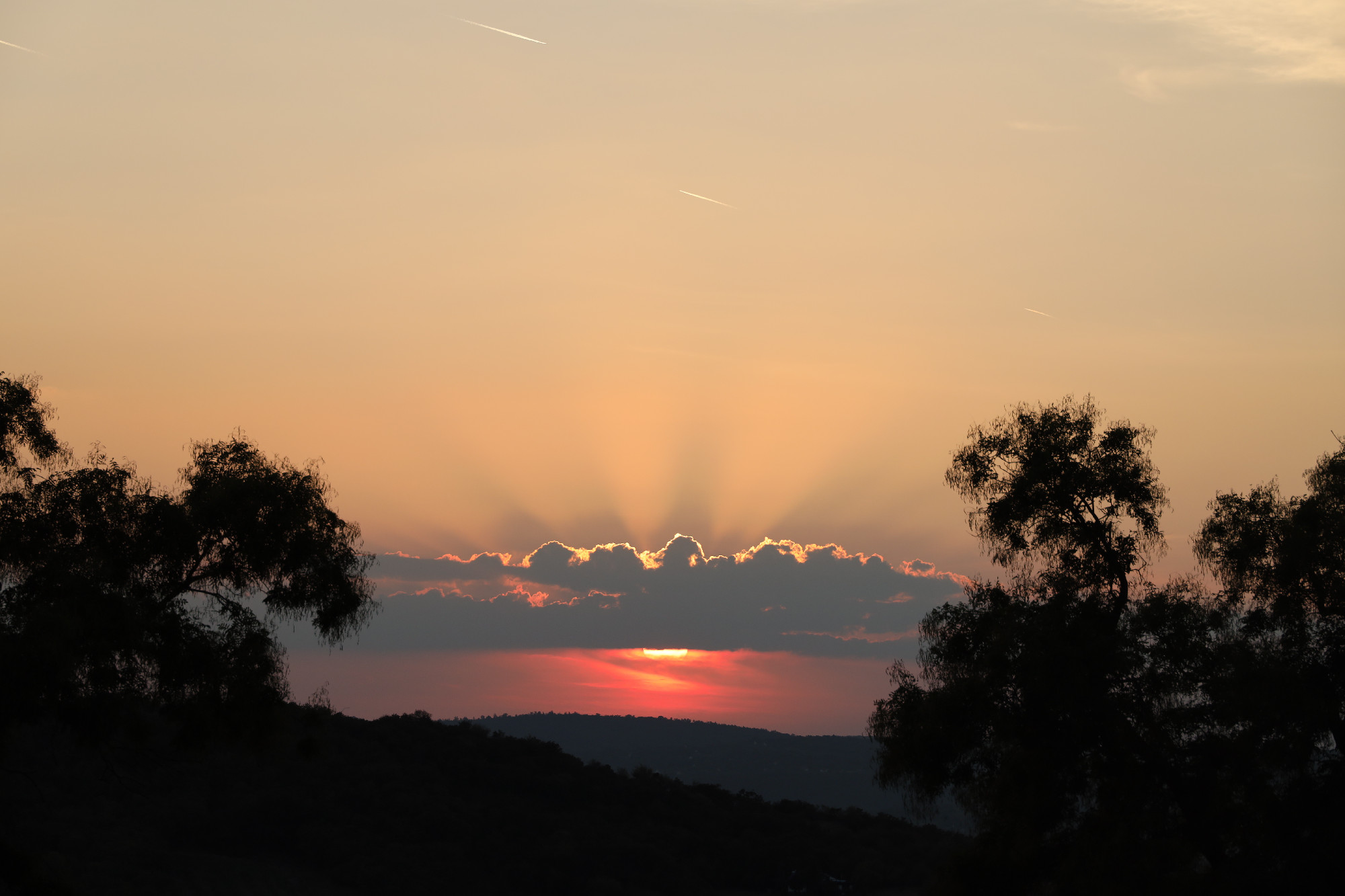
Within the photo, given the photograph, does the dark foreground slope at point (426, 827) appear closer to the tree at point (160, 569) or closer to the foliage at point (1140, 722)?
the tree at point (160, 569)

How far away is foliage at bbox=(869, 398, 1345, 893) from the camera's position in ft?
98.3

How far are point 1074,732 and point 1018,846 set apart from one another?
11.8 ft

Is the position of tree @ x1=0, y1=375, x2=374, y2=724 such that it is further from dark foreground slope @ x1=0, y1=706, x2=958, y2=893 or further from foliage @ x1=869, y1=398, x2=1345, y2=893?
dark foreground slope @ x1=0, y1=706, x2=958, y2=893

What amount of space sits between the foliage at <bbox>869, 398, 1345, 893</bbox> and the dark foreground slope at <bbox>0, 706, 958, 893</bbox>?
52.6 metres

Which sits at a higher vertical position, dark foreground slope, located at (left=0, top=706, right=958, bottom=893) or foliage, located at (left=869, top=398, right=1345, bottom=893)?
foliage, located at (left=869, top=398, right=1345, bottom=893)

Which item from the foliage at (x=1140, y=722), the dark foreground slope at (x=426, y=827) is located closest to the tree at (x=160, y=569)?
the foliage at (x=1140, y=722)

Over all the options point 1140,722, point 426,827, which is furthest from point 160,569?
point 426,827

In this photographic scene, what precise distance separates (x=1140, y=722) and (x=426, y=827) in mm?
75552

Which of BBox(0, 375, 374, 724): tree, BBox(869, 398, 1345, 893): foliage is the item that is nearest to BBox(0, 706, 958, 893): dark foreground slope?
BBox(0, 375, 374, 724): tree

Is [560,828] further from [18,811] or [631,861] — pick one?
[18,811]

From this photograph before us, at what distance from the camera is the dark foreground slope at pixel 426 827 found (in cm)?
7794

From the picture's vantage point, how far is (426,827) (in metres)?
93.9

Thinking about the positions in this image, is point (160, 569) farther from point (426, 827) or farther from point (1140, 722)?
point (426, 827)

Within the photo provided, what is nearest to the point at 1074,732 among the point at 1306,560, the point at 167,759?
the point at 1306,560
